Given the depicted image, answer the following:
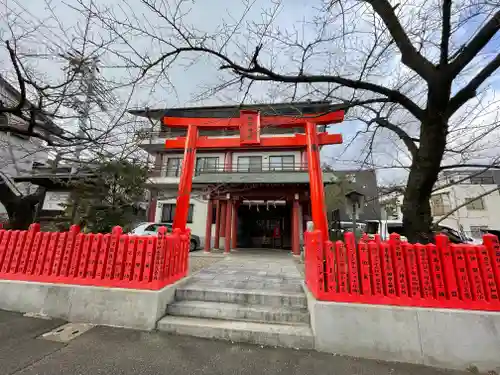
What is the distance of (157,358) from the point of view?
8.64 ft

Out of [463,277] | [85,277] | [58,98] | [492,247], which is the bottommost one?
[85,277]

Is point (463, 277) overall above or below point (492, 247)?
below

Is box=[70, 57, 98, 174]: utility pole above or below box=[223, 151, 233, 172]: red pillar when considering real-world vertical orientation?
below

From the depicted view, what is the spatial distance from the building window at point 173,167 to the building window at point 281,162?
6122 mm

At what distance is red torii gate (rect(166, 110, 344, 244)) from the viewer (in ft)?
20.6

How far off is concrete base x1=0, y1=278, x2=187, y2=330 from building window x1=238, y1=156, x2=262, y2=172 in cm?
1110

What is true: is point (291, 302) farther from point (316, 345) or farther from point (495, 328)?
point (495, 328)

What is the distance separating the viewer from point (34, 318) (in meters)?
3.47

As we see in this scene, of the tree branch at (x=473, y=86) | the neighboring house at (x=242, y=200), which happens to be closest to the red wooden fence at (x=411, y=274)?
the tree branch at (x=473, y=86)

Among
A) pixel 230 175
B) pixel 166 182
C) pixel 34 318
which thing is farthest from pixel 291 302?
pixel 166 182

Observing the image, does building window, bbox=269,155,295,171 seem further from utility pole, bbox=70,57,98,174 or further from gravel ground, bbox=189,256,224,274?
utility pole, bbox=70,57,98,174

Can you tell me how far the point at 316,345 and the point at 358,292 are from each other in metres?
0.89

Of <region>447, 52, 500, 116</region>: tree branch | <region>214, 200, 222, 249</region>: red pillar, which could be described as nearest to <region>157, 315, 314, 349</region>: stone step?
<region>447, 52, 500, 116</region>: tree branch

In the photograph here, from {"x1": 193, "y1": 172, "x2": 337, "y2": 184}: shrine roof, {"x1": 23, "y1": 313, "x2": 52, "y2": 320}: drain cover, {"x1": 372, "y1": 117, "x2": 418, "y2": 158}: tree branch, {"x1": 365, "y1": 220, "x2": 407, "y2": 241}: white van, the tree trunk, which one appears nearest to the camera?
the tree trunk
